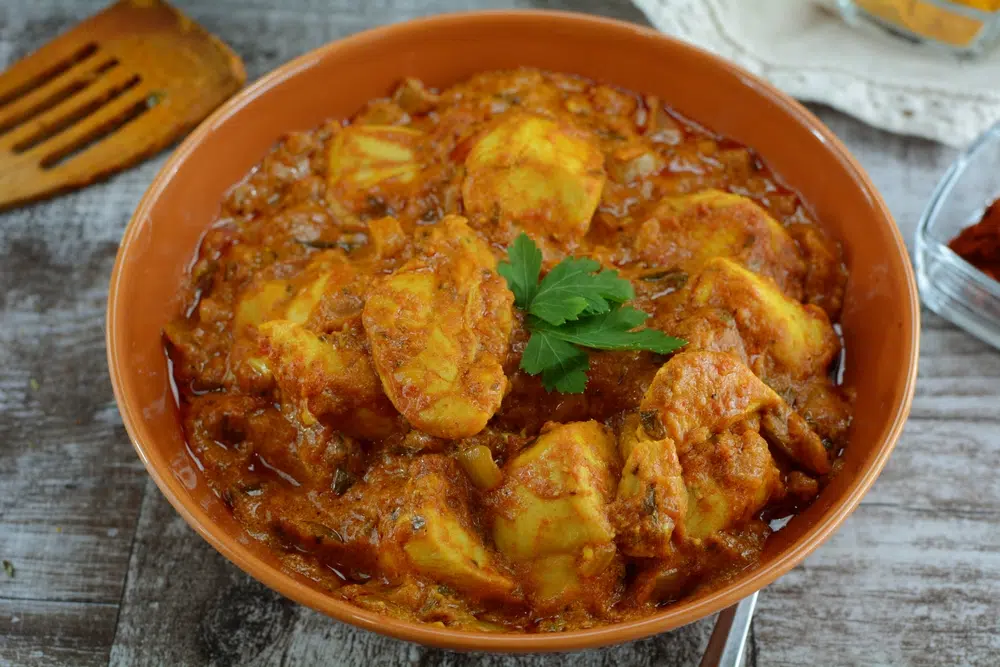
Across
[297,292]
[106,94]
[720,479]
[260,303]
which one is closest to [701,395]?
[720,479]

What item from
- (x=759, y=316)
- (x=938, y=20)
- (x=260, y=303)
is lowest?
(x=260, y=303)

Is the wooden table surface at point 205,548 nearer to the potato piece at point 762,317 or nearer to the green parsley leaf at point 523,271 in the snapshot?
the potato piece at point 762,317

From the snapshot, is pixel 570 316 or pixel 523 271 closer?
pixel 570 316

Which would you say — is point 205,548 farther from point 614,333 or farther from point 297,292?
point 614,333

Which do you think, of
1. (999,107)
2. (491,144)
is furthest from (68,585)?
(999,107)

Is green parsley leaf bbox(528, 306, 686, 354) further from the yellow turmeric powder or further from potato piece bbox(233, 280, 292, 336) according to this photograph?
the yellow turmeric powder

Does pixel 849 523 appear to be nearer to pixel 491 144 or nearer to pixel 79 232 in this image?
pixel 491 144

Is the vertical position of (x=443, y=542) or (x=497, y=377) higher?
(x=497, y=377)
